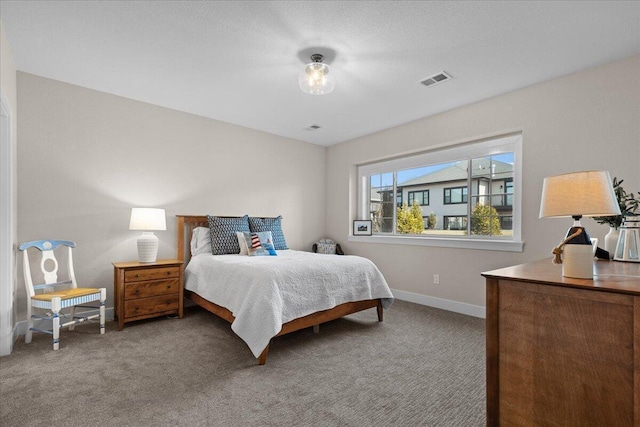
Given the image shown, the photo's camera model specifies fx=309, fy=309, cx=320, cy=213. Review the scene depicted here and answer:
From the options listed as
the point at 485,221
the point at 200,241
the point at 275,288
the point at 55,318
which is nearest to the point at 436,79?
the point at 485,221

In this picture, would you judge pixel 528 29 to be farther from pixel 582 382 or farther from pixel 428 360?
pixel 428 360

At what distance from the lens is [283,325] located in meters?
2.49

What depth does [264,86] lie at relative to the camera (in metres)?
3.18

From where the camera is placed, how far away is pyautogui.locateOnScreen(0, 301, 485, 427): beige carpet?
1.72m

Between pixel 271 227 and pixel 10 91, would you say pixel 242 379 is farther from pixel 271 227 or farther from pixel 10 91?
pixel 10 91

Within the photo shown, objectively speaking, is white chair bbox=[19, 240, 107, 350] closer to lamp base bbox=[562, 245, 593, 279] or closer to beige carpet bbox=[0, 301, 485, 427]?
beige carpet bbox=[0, 301, 485, 427]

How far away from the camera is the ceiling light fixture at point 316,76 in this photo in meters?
2.60

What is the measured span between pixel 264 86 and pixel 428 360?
9.62 feet

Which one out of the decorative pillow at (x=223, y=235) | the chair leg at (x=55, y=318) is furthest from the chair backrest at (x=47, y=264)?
the decorative pillow at (x=223, y=235)

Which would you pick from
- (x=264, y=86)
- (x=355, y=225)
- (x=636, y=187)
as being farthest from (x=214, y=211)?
(x=636, y=187)

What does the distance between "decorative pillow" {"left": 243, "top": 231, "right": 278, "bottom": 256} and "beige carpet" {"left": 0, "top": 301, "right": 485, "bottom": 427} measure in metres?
0.93

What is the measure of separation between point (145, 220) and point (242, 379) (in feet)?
6.74

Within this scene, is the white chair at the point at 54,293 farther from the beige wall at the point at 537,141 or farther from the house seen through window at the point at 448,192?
the house seen through window at the point at 448,192

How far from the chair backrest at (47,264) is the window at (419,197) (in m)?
4.09
